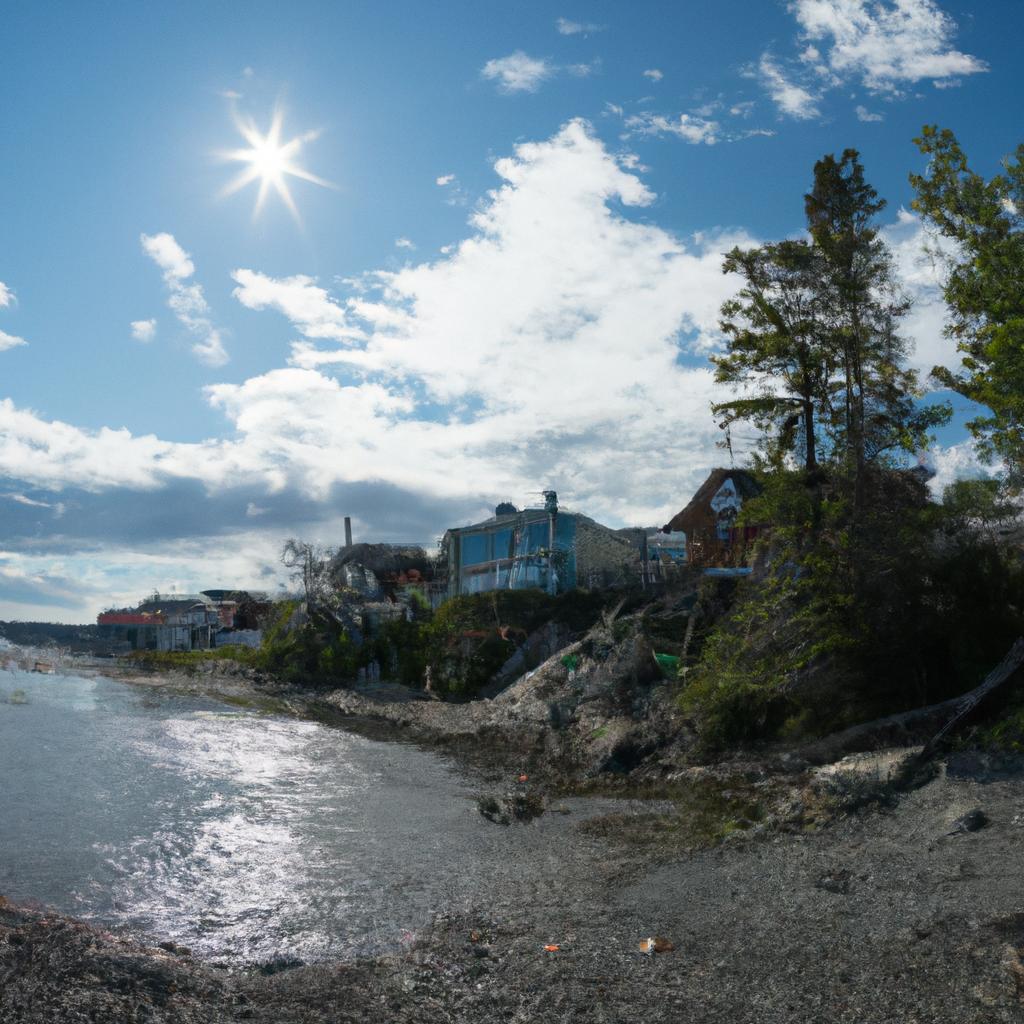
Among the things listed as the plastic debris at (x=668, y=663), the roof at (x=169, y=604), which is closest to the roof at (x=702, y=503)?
the plastic debris at (x=668, y=663)

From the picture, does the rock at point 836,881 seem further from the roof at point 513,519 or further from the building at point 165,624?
the building at point 165,624

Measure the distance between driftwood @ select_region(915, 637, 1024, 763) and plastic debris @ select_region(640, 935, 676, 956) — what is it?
6.49m

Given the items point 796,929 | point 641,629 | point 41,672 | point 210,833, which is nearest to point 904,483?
point 641,629

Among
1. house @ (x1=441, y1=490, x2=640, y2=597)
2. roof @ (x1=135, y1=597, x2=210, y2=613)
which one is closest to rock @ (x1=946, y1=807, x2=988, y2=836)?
house @ (x1=441, y1=490, x2=640, y2=597)

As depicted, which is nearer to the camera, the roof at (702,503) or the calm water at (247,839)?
the calm water at (247,839)

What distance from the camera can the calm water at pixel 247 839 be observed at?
350 inches

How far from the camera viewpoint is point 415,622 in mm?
36000

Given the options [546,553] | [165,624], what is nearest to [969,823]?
[546,553]

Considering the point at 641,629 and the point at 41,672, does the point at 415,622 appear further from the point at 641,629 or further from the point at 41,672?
the point at 41,672

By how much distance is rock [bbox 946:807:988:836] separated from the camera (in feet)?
30.5

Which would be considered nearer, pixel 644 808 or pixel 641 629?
pixel 644 808

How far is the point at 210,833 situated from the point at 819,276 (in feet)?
50.5

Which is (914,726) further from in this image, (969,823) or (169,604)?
(169,604)

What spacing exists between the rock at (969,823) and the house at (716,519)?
2224cm
